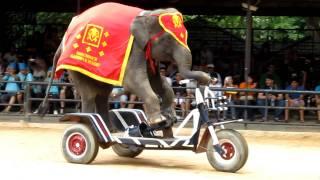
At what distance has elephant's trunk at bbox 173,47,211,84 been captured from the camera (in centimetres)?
966

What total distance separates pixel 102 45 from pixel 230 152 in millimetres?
2404

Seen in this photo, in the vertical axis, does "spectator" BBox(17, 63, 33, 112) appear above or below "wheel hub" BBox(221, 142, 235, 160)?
above

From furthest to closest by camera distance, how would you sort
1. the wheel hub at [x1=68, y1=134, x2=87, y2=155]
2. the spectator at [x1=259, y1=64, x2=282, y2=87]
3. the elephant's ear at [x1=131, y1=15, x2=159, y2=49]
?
the spectator at [x1=259, y1=64, x2=282, y2=87]
the wheel hub at [x1=68, y1=134, x2=87, y2=155]
the elephant's ear at [x1=131, y1=15, x2=159, y2=49]

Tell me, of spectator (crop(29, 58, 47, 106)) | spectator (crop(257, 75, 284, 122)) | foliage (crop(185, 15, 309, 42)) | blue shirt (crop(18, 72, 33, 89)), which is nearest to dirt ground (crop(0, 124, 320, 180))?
spectator (crop(257, 75, 284, 122))

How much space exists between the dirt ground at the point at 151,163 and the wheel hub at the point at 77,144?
0.23 meters

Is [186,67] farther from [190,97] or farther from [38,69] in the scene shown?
[38,69]

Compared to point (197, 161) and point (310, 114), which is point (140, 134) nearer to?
point (197, 161)

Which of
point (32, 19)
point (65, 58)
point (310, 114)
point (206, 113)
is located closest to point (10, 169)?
point (65, 58)

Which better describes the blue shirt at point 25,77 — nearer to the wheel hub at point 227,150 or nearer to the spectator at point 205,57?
the spectator at point 205,57

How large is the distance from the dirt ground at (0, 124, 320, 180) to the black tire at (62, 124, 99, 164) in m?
0.13

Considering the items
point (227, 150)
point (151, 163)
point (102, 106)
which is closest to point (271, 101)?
point (102, 106)

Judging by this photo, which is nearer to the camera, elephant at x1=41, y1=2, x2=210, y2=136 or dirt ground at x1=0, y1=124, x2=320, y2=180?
dirt ground at x1=0, y1=124, x2=320, y2=180

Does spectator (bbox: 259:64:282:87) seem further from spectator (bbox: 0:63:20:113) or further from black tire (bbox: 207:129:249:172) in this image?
black tire (bbox: 207:129:249:172)

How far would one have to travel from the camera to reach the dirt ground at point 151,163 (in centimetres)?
924
